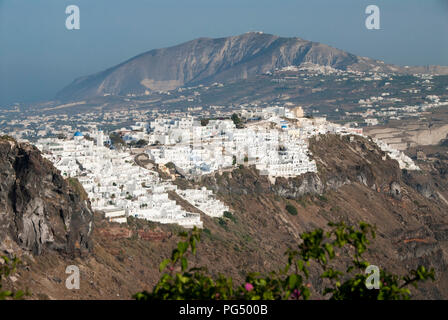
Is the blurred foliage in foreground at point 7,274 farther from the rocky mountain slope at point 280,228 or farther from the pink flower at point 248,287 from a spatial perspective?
the rocky mountain slope at point 280,228

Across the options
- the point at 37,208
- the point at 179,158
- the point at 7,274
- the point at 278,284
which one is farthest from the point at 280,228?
the point at 7,274

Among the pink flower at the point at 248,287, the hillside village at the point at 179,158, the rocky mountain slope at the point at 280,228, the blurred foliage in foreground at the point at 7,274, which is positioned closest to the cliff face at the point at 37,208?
the rocky mountain slope at the point at 280,228

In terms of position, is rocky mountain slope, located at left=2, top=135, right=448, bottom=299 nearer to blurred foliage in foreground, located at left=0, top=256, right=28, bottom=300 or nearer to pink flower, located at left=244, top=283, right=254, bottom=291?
blurred foliage in foreground, located at left=0, top=256, right=28, bottom=300

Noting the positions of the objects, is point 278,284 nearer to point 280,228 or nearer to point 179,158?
point 280,228

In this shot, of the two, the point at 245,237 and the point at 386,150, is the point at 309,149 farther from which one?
the point at 245,237
